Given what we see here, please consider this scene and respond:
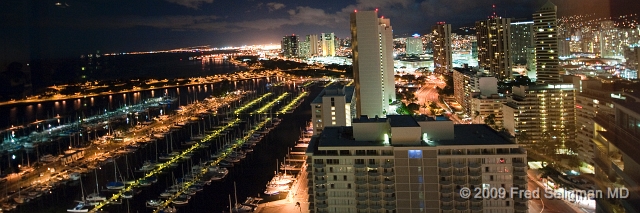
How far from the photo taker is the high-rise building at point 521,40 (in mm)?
21078

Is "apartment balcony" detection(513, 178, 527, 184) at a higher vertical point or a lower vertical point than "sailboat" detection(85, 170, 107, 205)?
higher

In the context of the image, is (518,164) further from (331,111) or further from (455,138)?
(331,111)

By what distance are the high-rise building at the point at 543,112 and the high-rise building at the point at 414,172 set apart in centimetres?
578

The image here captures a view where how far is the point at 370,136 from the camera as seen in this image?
4.35 metres

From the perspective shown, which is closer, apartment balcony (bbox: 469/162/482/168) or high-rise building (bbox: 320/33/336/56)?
apartment balcony (bbox: 469/162/482/168)

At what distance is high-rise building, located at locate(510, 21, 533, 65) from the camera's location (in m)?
21.1

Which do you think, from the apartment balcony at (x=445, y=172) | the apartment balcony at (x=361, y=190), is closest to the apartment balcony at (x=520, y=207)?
the apartment balcony at (x=445, y=172)

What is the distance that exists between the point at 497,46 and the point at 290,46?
79.1ft

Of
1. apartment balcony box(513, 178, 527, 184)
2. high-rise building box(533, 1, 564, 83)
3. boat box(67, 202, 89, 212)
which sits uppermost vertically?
high-rise building box(533, 1, 564, 83)

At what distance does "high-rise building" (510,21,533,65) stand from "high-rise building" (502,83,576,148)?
12281 millimetres

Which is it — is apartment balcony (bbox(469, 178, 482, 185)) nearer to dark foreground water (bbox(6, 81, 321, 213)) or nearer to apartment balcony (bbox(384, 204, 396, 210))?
apartment balcony (bbox(384, 204, 396, 210))

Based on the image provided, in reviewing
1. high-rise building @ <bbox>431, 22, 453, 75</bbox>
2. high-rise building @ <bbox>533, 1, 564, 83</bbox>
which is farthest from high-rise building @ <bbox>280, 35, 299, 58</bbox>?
high-rise building @ <bbox>533, 1, 564, 83</bbox>

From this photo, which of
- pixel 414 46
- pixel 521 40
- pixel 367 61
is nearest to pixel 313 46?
pixel 414 46

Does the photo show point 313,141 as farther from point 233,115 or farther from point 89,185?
point 233,115
